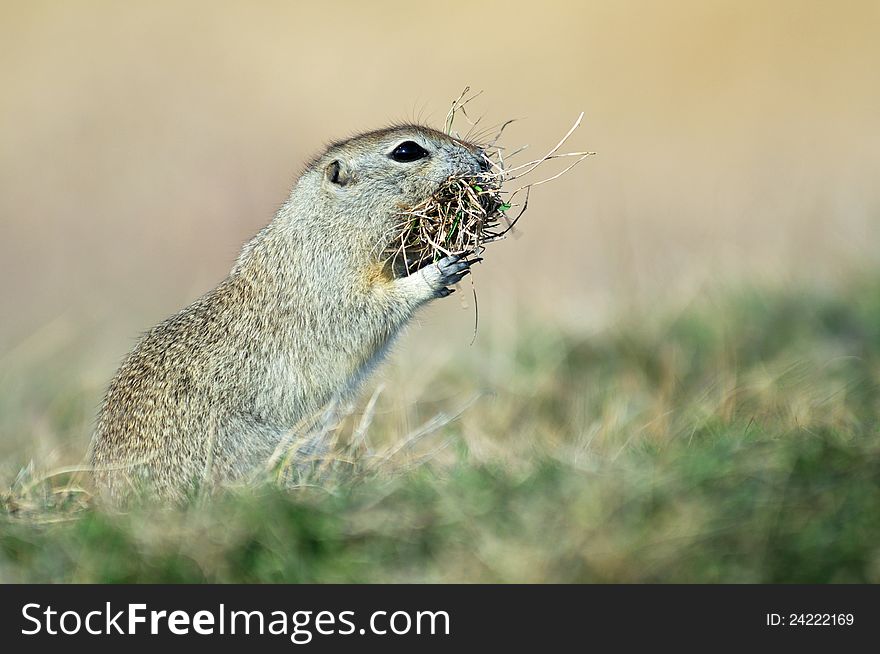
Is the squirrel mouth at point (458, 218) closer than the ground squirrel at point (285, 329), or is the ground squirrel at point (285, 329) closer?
the ground squirrel at point (285, 329)

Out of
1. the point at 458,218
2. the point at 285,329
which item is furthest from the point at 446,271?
the point at 285,329

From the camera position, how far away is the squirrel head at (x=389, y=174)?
6016 mm

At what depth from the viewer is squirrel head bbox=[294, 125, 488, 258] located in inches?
237

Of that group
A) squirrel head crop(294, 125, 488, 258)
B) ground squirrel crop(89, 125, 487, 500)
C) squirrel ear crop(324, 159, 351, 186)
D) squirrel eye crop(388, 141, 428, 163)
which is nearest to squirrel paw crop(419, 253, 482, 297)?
ground squirrel crop(89, 125, 487, 500)

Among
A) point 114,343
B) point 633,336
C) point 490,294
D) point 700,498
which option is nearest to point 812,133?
point 490,294

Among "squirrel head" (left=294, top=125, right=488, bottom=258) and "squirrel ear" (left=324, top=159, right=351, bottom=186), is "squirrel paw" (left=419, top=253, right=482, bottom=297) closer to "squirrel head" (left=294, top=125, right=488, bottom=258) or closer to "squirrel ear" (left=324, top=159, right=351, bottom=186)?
"squirrel head" (left=294, top=125, right=488, bottom=258)

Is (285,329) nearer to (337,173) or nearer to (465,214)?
(337,173)

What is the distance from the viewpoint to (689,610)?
3766 mm

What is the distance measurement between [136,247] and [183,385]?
896 cm

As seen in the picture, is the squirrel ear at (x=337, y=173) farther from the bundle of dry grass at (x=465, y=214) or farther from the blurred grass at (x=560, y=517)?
the blurred grass at (x=560, y=517)

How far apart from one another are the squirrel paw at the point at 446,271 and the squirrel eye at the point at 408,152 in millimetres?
591

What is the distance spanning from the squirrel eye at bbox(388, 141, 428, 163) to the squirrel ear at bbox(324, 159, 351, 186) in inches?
11.7

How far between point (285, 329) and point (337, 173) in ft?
2.98

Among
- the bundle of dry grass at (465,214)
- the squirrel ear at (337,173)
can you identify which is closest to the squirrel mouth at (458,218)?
the bundle of dry grass at (465,214)
